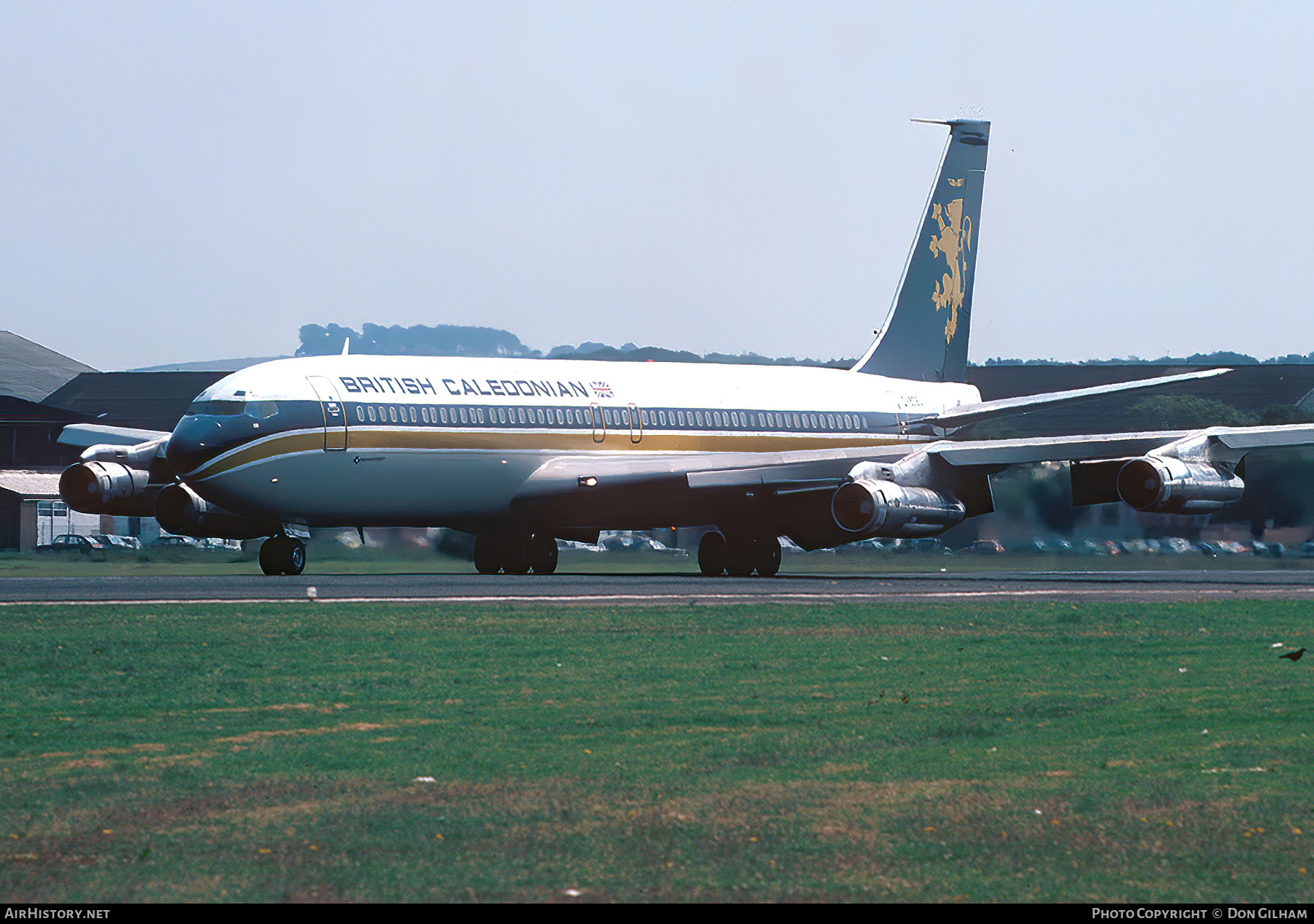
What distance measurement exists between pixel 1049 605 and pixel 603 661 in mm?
11802

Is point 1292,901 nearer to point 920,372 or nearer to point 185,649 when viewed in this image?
point 185,649

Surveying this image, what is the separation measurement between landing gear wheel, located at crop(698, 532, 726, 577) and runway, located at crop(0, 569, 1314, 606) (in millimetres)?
3202

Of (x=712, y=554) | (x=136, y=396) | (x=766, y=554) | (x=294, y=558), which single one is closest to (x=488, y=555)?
A: (x=294, y=558)

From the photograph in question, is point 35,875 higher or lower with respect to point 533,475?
lower

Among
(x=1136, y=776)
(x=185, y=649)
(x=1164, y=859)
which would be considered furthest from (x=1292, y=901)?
(x=185, y=649)

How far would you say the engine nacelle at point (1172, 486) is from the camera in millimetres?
38750

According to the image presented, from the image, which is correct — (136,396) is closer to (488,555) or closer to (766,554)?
(488,555)

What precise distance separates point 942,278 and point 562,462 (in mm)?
17505

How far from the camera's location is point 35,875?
8570mm

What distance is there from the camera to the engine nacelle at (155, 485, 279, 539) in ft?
128

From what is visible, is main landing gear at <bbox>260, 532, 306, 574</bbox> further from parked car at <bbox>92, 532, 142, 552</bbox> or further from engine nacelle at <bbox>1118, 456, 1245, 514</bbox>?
parked car at <bbox>92, 532, 142, 552</bbox>

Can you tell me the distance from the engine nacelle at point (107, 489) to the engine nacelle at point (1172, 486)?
23.3 meters

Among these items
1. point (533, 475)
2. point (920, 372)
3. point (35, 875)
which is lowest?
point (35, 875)

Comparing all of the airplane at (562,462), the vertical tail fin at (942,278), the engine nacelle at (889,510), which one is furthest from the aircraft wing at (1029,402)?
the engine nacelle at (889,510)
